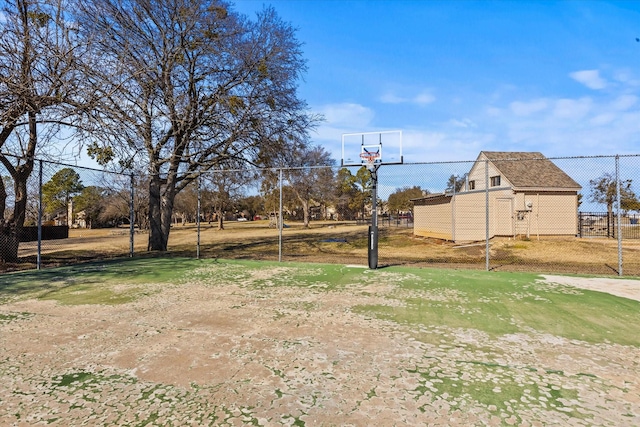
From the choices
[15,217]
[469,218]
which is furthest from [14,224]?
[469,218]

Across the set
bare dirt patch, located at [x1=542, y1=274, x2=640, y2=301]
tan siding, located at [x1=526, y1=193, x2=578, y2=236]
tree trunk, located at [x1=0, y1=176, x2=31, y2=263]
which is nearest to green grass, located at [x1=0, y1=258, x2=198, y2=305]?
tree trunk, located at [x1=0, y1=176, x2=31, y2=263]

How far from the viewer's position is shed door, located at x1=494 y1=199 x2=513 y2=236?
18234 millimetres

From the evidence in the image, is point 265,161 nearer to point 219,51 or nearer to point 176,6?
point 219,51

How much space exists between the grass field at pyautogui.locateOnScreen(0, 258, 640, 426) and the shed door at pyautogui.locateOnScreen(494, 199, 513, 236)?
13.6 meters

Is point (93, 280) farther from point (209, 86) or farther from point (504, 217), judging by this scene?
point (504, 217)

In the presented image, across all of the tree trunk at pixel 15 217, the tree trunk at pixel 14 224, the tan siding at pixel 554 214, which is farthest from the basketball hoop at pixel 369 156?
the tan siding at pixel 554 214

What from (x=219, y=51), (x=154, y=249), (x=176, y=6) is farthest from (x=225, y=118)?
(x=154, y=249)

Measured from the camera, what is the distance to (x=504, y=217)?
18.5 metres

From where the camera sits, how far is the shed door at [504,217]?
18234mm

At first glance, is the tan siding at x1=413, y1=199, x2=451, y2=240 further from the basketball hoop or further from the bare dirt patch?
→ the bare dirt patch

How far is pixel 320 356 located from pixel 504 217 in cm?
1819

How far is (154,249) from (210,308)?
9130 mm

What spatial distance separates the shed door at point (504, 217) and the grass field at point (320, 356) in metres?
13.6

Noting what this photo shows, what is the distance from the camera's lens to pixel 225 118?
1197cm
